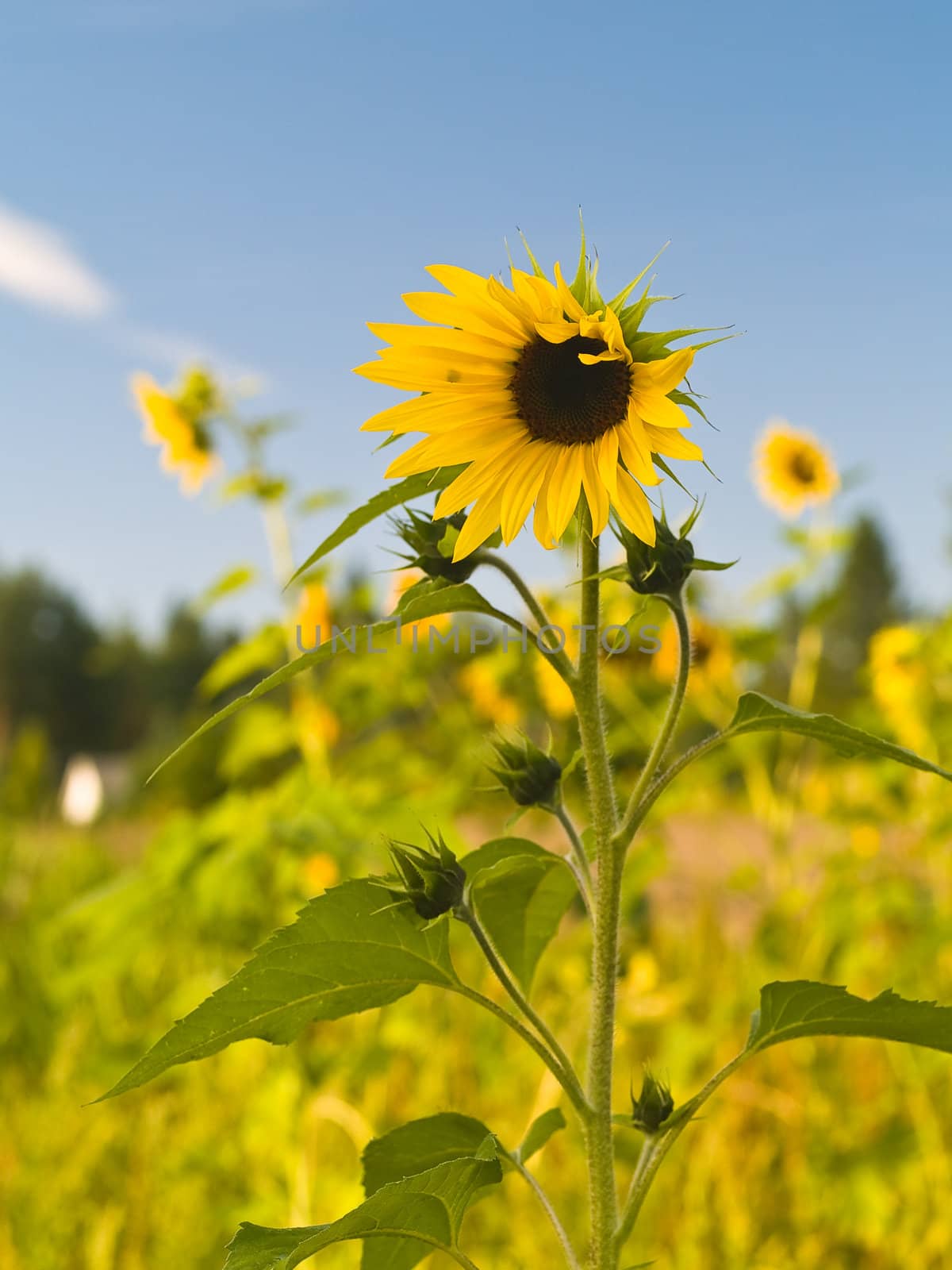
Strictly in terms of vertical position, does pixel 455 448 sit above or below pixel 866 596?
below

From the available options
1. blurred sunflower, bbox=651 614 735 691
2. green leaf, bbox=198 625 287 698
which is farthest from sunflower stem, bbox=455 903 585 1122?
blurred sunflower, bbox=651 614 735 691

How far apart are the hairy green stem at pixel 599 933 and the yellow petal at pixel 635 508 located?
2 centimetres

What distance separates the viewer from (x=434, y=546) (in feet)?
1.80

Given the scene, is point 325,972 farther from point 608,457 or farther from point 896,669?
point 896,669

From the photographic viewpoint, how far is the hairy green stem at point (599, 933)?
49 centimetres

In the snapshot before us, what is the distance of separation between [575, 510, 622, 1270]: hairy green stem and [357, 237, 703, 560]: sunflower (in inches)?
→ 2.0

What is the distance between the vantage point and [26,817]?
499 centimetres

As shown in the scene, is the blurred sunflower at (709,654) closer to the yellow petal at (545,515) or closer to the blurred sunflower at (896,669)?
the blurred sunflower at (896,669)

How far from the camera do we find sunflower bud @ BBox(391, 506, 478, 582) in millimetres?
541

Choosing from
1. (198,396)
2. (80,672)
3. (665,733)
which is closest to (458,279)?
(665,733)

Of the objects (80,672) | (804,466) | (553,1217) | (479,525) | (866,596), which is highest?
(866,596)

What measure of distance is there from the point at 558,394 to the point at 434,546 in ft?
0.32

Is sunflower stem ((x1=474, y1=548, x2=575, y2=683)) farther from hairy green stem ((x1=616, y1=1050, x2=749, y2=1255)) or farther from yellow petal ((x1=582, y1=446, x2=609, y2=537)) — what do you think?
hairy green stem ((x1=616, y1=1050, x2=749, y2=1255))

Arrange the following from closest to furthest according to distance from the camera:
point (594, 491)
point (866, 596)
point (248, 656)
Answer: point (594, 491) → point (248, 656) → point (866, 596)
